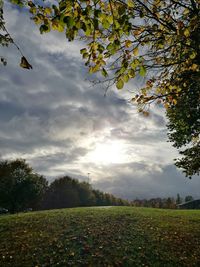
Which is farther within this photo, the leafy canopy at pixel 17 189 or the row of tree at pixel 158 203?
the row of tree at pixel 158 203

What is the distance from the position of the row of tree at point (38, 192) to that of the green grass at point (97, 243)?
21844 millimetres

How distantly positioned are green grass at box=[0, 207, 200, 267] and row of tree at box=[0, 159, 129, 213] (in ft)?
71.7

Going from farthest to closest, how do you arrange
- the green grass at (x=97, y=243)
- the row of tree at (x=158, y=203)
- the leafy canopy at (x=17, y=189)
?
the row of tree at (x=158, y=203) → the leafy canopy at (x=17, y=189) → the green grass at (x=97, y=243)

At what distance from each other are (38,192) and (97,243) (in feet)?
98.5

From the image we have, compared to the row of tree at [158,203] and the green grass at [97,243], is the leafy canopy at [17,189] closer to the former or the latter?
the green grass at [97,243]

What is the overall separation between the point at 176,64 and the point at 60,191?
284 feet

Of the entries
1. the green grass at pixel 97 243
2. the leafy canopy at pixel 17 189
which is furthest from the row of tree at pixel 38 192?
the green grass at pixel 97 243

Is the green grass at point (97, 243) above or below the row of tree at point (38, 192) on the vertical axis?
below

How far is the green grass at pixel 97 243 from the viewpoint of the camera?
38.2 feet

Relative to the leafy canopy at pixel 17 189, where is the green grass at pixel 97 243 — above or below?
below

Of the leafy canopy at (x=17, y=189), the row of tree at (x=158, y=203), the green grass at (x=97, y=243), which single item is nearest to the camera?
the green grass at (x=97, y=243)

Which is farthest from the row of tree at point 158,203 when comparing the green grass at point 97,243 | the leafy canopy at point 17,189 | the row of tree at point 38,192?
the green grass at point 97,243

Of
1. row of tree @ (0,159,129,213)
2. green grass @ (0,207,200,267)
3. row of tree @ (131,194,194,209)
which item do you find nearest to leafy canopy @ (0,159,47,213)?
row of tree @ (0,159,129,213)

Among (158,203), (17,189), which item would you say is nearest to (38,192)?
(17,189)
